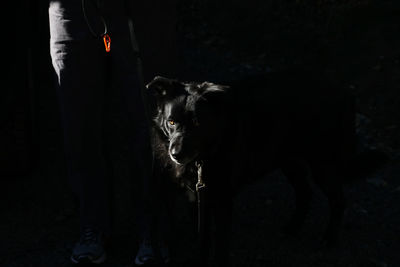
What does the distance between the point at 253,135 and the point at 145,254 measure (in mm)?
984

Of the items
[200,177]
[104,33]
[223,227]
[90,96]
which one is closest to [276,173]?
[223,227]

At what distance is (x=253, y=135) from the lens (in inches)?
125

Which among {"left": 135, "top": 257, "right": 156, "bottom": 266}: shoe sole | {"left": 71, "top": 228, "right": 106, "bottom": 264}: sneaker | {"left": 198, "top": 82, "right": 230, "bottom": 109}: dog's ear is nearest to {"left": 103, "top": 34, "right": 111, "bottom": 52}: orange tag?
{"left": 198, "top": 82, "right": 230, "bottom": 109}: dog's ear

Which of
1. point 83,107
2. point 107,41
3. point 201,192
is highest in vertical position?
point 107,41

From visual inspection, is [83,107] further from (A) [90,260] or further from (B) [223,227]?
(B) [223,227]

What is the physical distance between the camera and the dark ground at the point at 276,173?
3.58 m

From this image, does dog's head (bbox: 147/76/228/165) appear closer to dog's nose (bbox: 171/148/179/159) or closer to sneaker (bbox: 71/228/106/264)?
dog's nose (bbox: 171/148/179/159)

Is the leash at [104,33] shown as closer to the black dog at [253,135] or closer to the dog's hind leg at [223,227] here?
the black dog at [253,135]

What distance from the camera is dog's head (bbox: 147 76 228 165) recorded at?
2750mm

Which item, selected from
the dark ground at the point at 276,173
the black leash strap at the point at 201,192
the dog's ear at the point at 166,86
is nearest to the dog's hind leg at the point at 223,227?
the black leash strap at the point at 201,192

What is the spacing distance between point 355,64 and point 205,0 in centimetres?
268

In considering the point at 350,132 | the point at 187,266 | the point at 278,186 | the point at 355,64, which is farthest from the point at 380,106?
the point at 187,266

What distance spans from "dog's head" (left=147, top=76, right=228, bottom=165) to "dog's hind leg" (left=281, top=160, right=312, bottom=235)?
121cm

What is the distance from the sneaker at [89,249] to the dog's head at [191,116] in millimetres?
844
